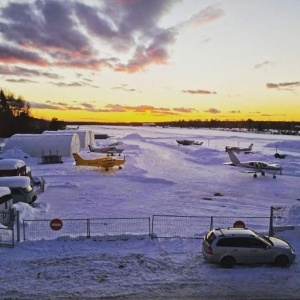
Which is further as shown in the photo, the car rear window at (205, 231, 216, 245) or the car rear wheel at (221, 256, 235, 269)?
the car rear window at (205, 231, 216, 245)

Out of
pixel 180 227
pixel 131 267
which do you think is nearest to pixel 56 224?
pixel 131 267

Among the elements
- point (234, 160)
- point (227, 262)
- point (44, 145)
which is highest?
point (44, 145)

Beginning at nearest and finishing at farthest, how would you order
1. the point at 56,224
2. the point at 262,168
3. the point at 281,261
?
the point at 281,261 → the point at 56,224 → the point at 262,168

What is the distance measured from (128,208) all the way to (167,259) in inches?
453

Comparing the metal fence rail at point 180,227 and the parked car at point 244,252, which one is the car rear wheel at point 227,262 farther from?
the metal fence rail at point 180,227

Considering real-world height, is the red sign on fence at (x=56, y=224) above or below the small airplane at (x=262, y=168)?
above

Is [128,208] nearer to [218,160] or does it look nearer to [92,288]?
[92,288]

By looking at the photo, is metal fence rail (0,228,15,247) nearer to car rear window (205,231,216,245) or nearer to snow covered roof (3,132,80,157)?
car rear window (205,231,216,245)


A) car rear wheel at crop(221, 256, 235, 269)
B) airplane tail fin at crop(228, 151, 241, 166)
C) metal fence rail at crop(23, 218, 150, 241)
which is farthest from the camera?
airplane tail fin at crop(228, 151, 241, 166)

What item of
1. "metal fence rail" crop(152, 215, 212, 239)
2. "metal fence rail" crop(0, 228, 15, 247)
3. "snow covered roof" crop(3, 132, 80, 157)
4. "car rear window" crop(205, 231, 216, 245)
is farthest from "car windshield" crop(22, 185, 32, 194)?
"snow covered roof" crop(3, 132, 80, 157)

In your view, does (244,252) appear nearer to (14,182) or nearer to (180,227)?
(180,227)

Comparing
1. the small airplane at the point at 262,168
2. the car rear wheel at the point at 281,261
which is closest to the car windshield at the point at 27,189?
the car rear wheel at the point at 281,261

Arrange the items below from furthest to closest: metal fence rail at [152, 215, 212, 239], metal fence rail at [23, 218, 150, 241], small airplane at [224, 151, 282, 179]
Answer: small airplane at [224, 151, 282, 179], metal fence rail at [23, 218, 150, 241], metal fence rail at [152, 215, 212, 239]

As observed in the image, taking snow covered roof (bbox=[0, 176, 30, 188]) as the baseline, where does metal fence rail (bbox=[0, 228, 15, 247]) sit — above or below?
below
